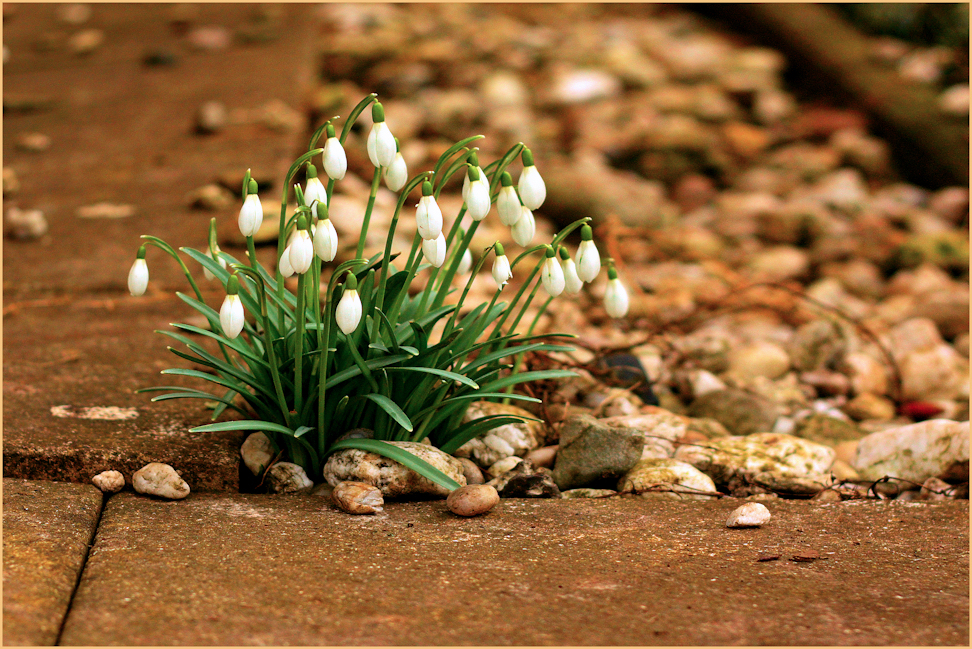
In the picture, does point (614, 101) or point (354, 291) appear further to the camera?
point (614, 101)

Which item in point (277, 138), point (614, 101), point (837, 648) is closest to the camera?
point (837, 648)

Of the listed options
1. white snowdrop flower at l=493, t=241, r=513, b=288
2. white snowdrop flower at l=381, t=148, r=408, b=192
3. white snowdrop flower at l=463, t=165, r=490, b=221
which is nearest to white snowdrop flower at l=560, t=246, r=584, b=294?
white snowdrop flower at l=493, t=241, r=513, b=288

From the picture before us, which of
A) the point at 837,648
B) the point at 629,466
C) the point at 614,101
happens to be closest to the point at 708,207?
the point at 614,101

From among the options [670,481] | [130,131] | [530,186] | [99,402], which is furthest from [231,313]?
[130,131]

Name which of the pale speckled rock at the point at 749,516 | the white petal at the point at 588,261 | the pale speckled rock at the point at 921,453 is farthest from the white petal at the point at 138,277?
the pale speckled rock at the point at 921,453

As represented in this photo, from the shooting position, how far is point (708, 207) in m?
4.71

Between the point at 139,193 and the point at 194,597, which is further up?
the point at 139,193

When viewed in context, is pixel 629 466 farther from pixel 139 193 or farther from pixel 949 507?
pixel 139 193

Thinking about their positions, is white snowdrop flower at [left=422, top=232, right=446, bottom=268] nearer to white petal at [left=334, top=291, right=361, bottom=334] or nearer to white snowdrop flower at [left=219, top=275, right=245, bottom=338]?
white petal at [left=334, top=291, right=361, bottom=334]

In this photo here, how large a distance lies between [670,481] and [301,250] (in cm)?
97

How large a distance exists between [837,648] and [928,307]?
2494 millimetres

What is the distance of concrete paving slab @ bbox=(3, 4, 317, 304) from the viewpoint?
3.09m

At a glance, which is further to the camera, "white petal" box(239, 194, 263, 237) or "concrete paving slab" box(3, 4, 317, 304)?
"concrete paving slab" box(3, 4, 317, 304)

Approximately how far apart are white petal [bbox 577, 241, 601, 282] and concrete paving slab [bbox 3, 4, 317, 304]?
160cm
